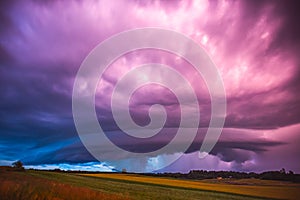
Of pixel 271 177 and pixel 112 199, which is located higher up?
pixel 271 177

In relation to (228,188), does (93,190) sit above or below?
below

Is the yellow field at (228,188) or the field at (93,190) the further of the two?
the yellow field at (228,188)

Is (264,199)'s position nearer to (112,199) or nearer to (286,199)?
(286,199)

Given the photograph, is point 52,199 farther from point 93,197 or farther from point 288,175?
point 288,175

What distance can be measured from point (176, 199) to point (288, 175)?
426ft

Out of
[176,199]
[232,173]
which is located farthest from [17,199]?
[232,173]

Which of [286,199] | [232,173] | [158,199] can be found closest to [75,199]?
[158,199]

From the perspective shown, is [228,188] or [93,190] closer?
[93,190]

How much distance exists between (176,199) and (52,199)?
1524 centimetres

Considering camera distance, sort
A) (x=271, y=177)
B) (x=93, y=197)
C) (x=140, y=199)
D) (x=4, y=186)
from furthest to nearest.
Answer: (x=271, y=177), (x=140, y=199), (x=93, y=197), (x=4, y=186)

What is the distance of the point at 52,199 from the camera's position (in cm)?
1552

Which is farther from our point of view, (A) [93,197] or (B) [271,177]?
(B) [271,177]

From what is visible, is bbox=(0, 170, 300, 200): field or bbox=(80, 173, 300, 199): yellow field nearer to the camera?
bbox=(0, 170, 300, 200): field

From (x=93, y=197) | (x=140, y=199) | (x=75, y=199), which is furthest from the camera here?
(x=140, y=199)
